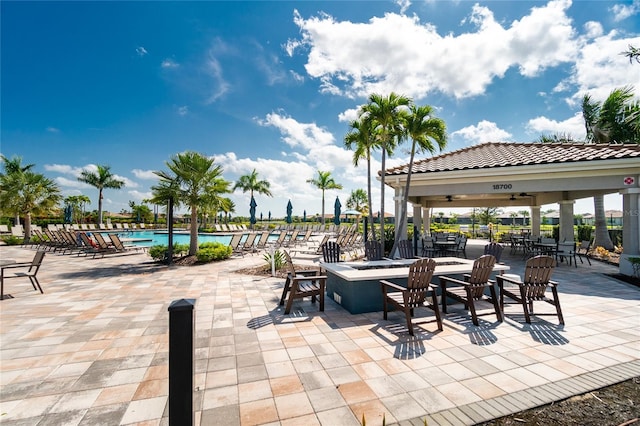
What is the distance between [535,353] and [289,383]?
3.04 m

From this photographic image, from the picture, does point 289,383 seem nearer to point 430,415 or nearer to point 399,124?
point 430,415

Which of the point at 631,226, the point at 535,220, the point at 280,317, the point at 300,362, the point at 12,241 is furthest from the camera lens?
the point at 12,241

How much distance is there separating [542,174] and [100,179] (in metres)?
40.4

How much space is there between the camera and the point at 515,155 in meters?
11.1

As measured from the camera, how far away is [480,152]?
13125 millimetres

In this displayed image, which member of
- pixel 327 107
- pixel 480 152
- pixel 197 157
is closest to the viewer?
pixel 197 157

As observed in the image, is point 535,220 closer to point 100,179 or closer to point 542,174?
point 542,174

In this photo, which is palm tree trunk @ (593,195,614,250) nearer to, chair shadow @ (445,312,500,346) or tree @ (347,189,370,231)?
chair shadow @ (445,312,500,346)

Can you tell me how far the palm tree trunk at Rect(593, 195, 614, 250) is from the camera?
13707 mm

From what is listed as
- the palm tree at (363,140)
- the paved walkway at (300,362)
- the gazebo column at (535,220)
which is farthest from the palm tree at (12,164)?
the gazebo column at (535,220)

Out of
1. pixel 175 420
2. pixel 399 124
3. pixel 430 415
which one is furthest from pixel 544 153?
pixel 175 420

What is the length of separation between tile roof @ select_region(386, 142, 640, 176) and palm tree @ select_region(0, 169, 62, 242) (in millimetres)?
22814

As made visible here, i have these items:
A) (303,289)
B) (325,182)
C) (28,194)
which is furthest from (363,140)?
(325,182)

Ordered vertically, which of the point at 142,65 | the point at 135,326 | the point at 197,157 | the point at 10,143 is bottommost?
the point at 135,326
